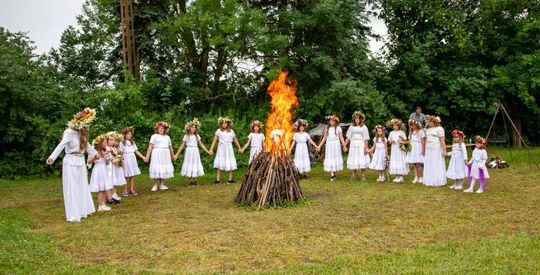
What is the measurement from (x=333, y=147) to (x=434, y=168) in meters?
3.49

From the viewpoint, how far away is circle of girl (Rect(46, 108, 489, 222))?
1088 centimetres

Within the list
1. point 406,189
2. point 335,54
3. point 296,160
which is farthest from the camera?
point 335,54

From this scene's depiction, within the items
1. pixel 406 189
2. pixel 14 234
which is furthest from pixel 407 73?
pixel 14 234

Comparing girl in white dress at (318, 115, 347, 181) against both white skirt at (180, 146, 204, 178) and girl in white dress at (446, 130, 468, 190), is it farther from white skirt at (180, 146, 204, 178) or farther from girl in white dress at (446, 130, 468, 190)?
white skirt at (180, 146, 204, 178)

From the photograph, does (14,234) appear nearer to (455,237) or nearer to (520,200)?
(455,237)

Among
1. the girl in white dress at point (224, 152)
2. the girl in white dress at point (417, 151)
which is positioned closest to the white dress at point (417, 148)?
the girl in white dress at point (417, 151)

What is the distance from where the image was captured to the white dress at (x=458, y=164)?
45.1 ft

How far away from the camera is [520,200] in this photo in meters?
11.6

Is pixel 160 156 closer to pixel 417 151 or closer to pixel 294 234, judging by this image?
pixel 294 234

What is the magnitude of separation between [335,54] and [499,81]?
8451mm

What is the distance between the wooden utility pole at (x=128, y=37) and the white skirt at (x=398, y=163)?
12287 millimetres

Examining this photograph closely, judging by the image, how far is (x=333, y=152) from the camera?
661 inches

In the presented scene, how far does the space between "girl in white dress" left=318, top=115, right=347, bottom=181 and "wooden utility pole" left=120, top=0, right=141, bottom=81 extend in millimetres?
10027

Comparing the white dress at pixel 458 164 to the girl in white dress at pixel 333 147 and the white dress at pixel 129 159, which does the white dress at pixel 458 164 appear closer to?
the girl in white dress at pixel 333 147
